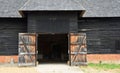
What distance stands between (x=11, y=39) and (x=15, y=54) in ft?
4.13

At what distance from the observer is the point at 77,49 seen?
25.2m

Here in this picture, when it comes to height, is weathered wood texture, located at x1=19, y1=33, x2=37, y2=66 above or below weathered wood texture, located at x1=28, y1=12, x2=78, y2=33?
below

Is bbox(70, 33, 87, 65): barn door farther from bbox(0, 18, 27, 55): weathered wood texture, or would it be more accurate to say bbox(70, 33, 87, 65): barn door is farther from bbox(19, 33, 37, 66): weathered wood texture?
bbox(0, 18, 27, 55): weathered wood texture

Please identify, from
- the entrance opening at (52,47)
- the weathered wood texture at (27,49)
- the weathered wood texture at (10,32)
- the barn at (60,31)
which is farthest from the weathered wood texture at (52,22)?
the entrance opening at (52,47)

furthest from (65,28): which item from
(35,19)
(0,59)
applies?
(0,59)

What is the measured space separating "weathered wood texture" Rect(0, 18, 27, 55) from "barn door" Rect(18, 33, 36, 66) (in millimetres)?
2731

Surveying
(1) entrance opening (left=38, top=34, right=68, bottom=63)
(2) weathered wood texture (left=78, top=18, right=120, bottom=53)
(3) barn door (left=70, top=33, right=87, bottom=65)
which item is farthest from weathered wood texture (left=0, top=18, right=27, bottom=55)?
(2) weathered wood texture (left=78, top=18, right=120, bottom=53)

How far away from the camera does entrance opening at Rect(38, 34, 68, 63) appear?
102 ft

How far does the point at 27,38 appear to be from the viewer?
2511cm

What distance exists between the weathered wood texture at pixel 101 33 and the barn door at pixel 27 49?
15.7ft

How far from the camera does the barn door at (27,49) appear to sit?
81.3 feet

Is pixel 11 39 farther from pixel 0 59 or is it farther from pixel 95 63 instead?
pixel 95 63

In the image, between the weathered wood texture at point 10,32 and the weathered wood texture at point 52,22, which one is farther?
the weathered wood texture at point 10,32

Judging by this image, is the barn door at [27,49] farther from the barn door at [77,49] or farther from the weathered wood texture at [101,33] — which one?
the weathered wood texture at [101,33]
